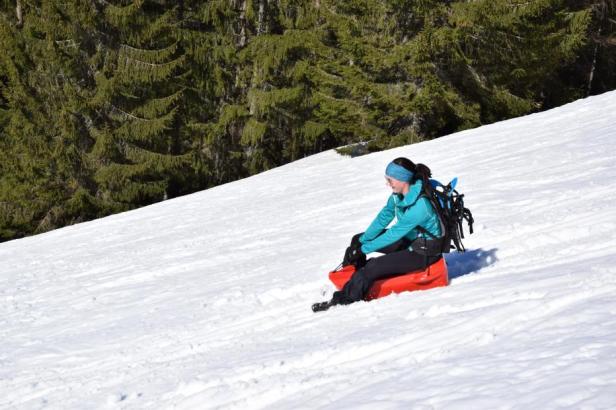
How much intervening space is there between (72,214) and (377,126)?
11322 millimetres

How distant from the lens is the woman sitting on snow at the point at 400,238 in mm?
6055

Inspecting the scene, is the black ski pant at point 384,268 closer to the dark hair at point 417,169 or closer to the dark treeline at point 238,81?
the dark hair at point 417,169

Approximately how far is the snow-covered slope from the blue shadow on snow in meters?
0.03

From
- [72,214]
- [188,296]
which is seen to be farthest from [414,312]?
[72,214]

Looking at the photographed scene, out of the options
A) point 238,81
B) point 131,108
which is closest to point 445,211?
point 131,108

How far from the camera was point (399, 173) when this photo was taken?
6074mm

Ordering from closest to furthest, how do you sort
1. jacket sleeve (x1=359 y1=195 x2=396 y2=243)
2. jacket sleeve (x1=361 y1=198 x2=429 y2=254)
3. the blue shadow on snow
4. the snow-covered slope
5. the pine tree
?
the snow-covered slope < jacket sleeve (x1=361 y1=198 x2=429 y2=254) < jacket sleeve (x1=359 y1=195 x2=396 y2=243) < the blue shadow on snow < the pine tree

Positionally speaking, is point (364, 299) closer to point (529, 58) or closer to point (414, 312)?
point (414, 312)

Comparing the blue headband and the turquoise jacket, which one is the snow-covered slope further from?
the blue headband

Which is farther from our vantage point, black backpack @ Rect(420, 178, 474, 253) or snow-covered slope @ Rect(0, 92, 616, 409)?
black backpack @ Rect(420, 178, 474, 253)

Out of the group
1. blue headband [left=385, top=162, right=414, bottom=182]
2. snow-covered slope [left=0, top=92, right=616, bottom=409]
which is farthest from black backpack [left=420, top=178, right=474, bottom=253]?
snow-covered slope [left=0, top=92, right=616, bottom=409]

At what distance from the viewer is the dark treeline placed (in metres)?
19.5

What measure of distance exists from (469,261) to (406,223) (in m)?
1.47

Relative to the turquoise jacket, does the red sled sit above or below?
below
